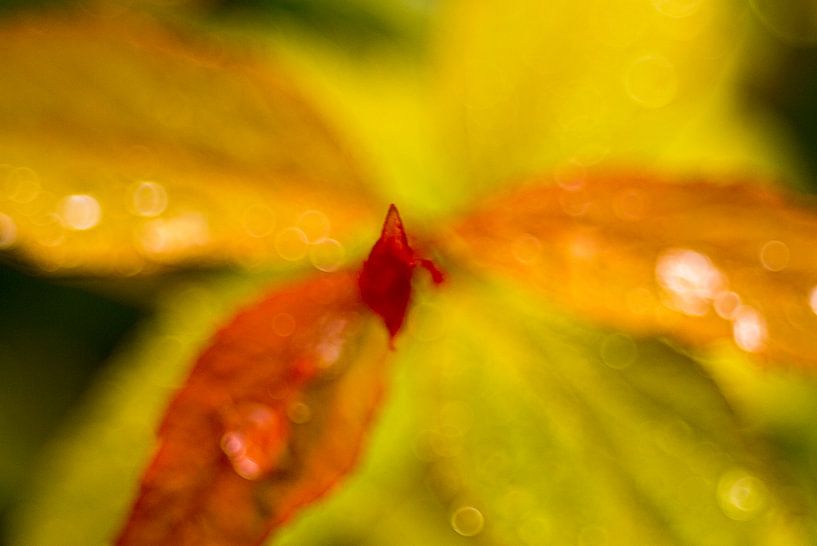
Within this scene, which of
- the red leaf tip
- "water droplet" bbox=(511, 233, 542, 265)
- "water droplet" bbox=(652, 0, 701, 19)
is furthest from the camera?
"water droplet" bbox=(652, 0, 701, 19)

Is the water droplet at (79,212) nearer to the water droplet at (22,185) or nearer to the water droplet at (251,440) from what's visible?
the water droplet at (22,185)

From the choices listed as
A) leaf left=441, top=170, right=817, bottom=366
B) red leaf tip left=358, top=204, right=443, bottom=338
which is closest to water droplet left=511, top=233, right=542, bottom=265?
leaf left=441, top=170, right=817, bottom=366

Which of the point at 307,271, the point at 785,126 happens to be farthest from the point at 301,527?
the point at 785,126

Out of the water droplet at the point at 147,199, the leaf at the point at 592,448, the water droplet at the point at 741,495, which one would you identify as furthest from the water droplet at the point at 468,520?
the water droplet at the point at 147,199

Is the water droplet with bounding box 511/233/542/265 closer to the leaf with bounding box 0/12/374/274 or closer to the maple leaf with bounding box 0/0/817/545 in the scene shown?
the maple leaf with bounding box 0/0/817/545

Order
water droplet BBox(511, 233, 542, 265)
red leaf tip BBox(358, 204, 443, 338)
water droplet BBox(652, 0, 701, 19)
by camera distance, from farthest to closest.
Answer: water droplet BBox(652, 0, 701, 19) < water droplet BBox(511, 233, 542, 265) < red leaf tip BBox(358, 204, 443, 338)

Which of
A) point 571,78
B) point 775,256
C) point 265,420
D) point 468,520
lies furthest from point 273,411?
point 571,78

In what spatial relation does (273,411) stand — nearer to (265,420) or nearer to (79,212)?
(265,420)

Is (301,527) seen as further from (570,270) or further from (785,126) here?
(785,126)
